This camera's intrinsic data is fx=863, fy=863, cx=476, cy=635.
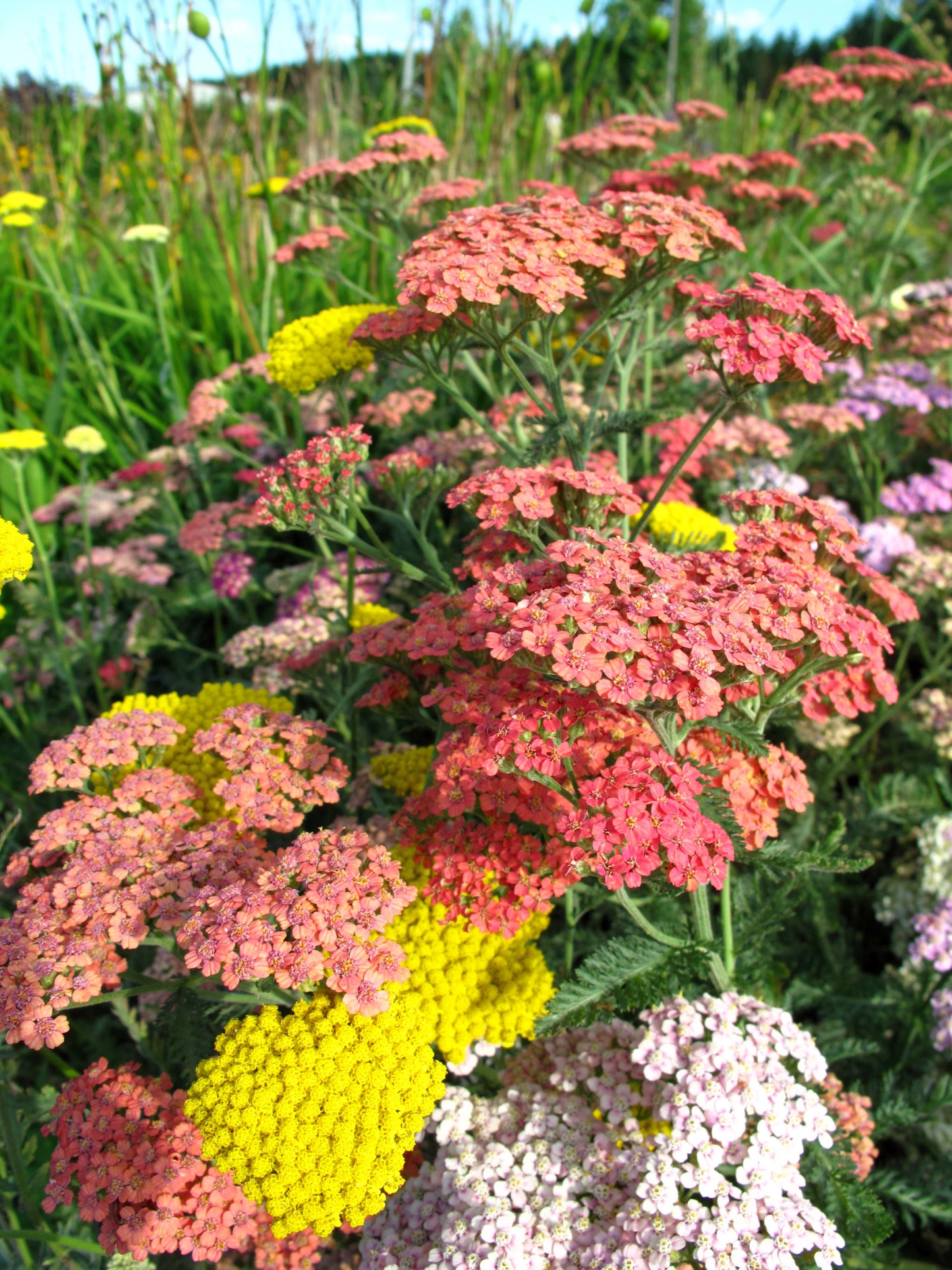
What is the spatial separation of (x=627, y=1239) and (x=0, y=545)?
1.56m

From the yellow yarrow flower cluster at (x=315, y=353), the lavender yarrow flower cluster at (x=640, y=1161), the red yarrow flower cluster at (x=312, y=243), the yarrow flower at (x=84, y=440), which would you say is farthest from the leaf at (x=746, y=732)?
the yarrow flower at (x=84, y=440)

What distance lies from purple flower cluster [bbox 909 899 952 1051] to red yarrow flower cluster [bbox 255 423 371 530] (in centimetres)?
181

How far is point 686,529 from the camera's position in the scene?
2426mm

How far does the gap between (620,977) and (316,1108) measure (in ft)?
1.98

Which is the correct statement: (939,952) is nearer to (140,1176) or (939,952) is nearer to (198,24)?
(140,1176)

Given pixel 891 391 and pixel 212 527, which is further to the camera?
pixel 891 391

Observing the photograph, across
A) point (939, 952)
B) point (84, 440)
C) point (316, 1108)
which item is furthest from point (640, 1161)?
point (84, 440)

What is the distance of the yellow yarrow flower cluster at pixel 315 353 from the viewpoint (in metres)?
2.32

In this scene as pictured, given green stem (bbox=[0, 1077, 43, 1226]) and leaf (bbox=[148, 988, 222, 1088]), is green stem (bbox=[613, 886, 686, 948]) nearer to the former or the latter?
leaf (bbox=[148, 988, 222, 1088])

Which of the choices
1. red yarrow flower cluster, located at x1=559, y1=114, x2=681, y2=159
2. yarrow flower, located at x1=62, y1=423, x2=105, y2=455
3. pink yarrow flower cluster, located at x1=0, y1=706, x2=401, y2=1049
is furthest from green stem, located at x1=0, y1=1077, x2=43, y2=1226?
red yarrow flower cluster, located at x1=559, y1=114, x2=681, y2=159

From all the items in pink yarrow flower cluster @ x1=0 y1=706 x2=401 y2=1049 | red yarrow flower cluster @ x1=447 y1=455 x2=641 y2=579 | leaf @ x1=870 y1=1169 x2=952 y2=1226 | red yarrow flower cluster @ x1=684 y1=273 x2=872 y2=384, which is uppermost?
red yarrow flower cluster @ x1=684 y1=273 x2=872 y2=384

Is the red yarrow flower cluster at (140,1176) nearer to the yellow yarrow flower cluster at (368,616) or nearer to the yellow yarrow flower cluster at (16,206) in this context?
the yellow yarrow flower cluster at (368,616)

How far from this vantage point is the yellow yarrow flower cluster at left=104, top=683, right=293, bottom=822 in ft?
6.31

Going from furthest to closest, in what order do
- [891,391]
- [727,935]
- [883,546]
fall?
[891,391]
[883,546]
[727,935]
